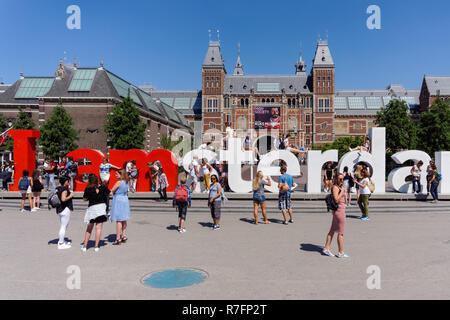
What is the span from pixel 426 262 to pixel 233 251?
3.76 m

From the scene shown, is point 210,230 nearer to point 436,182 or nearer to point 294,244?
point 294,244

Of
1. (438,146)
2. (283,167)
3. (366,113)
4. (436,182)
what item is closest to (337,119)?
(366,113)

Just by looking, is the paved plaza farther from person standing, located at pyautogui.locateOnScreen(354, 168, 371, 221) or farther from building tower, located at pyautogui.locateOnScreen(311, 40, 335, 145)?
building tower, located at pyautogui.locateOnScreen(311, 40, 335, 145)

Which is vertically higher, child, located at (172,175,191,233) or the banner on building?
the banner on building

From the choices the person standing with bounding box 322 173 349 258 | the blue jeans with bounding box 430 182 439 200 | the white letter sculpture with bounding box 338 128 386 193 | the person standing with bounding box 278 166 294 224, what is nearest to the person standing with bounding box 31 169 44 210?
the person standing with bounding box 278 166 294 224

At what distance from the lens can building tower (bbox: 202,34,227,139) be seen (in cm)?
7300

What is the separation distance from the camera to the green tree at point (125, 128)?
102ft

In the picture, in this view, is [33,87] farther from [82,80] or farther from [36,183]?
[36,183]

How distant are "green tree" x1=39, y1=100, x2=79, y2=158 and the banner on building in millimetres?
46332

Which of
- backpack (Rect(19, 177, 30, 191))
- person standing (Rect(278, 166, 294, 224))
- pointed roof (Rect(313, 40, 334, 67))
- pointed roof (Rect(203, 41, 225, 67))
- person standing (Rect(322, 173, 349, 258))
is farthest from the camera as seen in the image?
pointed roof (Rect(203, 41, 225, 67))

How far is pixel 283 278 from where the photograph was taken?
15.8 ft

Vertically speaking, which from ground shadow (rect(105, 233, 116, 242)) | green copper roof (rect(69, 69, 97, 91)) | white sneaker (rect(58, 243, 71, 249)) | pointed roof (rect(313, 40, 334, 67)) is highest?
pointed roof (rect(313, 40, 334, 67))

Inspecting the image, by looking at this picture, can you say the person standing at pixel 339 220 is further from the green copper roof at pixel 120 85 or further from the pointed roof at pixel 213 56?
the pointed roof at pixel 213 56

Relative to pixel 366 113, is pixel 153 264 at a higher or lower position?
lower
